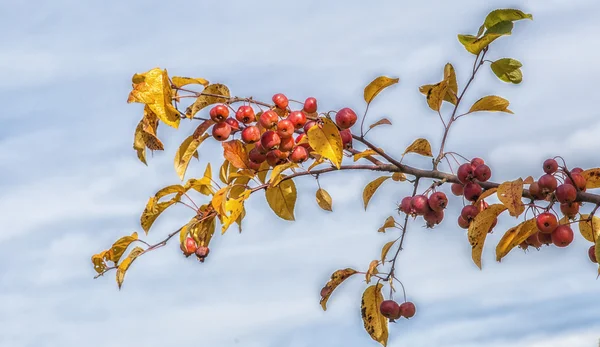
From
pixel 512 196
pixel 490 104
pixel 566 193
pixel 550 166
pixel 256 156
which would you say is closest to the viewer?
pixel 512 196

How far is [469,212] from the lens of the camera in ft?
8.36

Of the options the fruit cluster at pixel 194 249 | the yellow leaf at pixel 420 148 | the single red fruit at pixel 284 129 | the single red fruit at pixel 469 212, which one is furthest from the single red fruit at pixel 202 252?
the single red fruit at pixel 469 212

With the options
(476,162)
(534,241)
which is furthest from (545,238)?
(476,162)

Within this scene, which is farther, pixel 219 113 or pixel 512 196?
pixel 219 113

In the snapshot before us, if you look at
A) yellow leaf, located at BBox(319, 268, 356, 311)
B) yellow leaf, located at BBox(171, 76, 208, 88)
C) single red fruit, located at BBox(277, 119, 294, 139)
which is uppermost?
yellow leaf, located at BBox(171, 76, 208, 88)

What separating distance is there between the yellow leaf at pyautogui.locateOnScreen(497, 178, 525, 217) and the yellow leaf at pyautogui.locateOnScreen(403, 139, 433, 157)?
1.57ft

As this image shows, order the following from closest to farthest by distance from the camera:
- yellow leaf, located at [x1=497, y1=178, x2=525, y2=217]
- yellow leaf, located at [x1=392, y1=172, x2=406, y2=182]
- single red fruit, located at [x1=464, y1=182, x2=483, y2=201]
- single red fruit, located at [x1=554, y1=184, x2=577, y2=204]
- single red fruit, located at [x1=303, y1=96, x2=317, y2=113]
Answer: yellow leaf, located at [x1=497, y1=178, x2=525, y2=217] → single red fruit, located at [x1=554, y1=184, x2=577, y2=204] → single red fruit, located at [x1=464, y1=182, x2=483, y2=201] → single red fruit, located at [x1=303, y1=96, x2=317, y2=113] → yellow leaf, located at [x1=392, y1=172, x2=406, y2=182]

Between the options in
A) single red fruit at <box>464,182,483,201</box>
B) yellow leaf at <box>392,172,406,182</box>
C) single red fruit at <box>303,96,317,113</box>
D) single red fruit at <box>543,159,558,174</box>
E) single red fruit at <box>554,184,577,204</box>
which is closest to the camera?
single red fruit at <box>554,184,577,204</box>

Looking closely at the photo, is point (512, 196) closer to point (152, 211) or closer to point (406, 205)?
point (406, 205)

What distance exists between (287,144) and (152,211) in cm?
60

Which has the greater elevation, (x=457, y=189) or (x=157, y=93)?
(x=157, y=93)

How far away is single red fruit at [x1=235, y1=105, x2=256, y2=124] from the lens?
2566 millimetres

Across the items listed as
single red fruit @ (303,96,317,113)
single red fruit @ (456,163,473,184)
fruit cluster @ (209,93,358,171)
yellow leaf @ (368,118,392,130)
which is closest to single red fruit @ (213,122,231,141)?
fruit cluster @ (209,93,358,171)

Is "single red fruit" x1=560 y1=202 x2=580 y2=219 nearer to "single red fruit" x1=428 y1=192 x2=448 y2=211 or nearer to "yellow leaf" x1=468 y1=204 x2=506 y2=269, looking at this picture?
"yellow leaf" x1=468 y1=204 x2=506 y2=269
